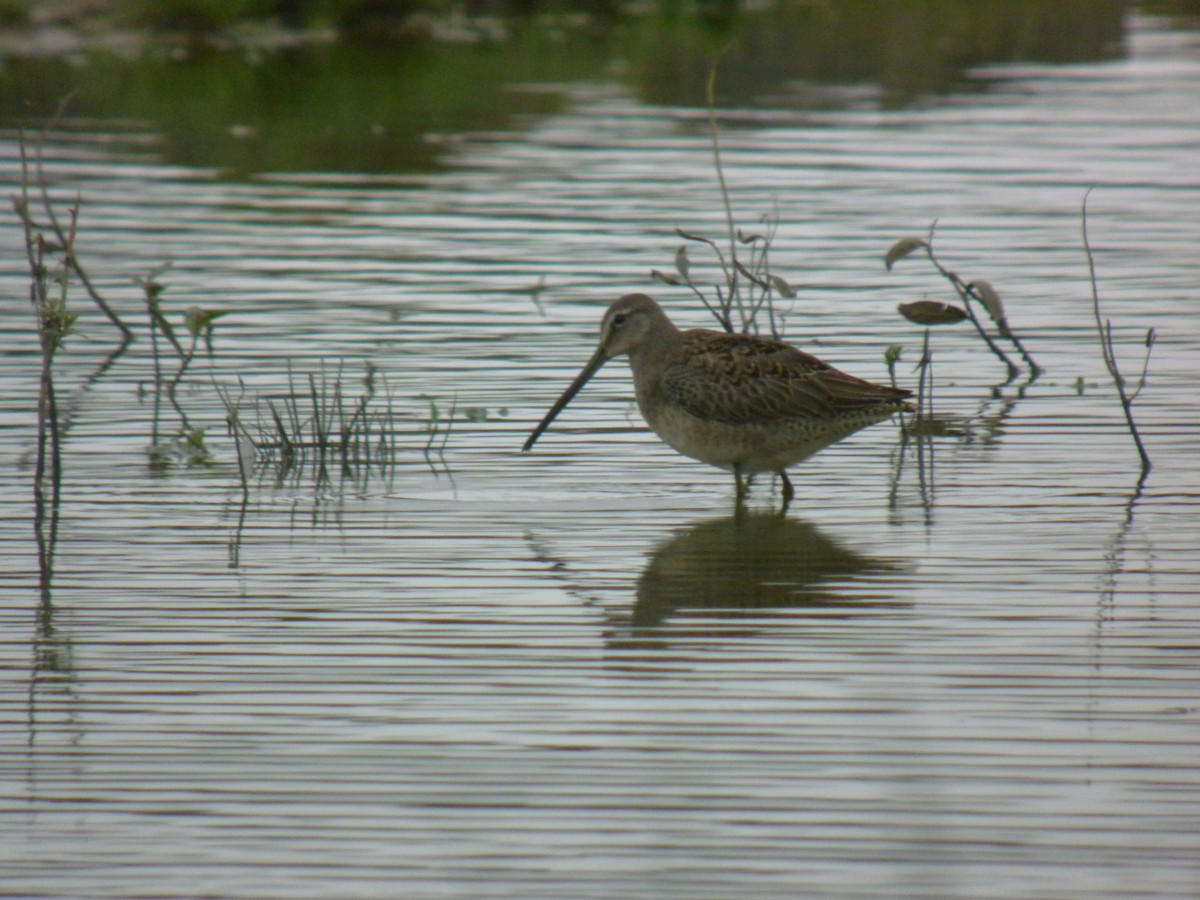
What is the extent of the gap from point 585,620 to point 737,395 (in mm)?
1703

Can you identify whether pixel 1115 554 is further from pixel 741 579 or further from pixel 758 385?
pixel 758 385

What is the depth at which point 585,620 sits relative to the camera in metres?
6.11

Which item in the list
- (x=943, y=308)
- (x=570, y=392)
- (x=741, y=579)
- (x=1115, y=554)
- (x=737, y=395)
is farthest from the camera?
(x=943, y=308)

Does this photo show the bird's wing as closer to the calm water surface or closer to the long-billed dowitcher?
the long-billed dowitcher

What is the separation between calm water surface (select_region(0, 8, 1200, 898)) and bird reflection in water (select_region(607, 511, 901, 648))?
→ 23mm

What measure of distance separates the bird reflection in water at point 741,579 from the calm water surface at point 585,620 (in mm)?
23

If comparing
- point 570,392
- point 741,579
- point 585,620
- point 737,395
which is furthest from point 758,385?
point 585,620

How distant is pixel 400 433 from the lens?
844 cm

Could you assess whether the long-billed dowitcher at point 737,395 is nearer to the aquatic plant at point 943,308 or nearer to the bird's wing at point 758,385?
the bird's wing at point 758,385

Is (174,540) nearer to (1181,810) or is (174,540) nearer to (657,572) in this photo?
(657,572)

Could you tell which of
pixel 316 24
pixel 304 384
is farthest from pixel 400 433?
pixel 316 24

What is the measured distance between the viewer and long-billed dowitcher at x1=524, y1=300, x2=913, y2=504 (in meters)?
7.50

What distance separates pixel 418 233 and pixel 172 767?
937cm

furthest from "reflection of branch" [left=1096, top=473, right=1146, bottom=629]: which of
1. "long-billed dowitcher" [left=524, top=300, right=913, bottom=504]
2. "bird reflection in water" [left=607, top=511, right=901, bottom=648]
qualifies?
"long-billed dowitcher" [left=524, top=300, right=913, bottom=504]
